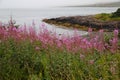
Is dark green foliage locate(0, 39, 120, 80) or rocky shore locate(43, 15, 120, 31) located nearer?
dark green foliage locate(0, 39, 120, 80)

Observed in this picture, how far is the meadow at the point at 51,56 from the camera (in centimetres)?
959

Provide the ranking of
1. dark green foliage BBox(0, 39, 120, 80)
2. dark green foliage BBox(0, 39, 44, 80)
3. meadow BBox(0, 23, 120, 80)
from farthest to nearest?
1. dark green foliage BBox(0, 39, 44, 80)
2. meadow BBox(0, 23, 120, 80)
3. dark green foliage BBox(0, 39, 120, 80)

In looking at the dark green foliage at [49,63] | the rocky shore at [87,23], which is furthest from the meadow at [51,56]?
the rocky shore at [87,23]

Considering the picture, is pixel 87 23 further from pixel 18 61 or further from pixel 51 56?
pixel 51 56

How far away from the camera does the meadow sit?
9.59 metres

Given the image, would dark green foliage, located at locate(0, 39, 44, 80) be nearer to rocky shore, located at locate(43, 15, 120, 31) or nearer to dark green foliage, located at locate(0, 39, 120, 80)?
dark green foliage, located at locate(0, 39, 120, 80)

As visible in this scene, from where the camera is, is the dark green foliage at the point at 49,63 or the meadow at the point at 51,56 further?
the meadow at the point at 51,56

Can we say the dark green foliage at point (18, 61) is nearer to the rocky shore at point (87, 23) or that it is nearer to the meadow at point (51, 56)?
the meadow at point (51, 56)

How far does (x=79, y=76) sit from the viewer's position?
30.7 ft

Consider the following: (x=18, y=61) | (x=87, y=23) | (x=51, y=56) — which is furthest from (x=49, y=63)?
(x=87, y=23)

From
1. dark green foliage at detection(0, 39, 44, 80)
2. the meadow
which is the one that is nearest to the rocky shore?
Answer: the meadow

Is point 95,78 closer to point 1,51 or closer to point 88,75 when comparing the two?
point 88,75

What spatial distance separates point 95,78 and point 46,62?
1466 mm

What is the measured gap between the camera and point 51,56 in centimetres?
1048
